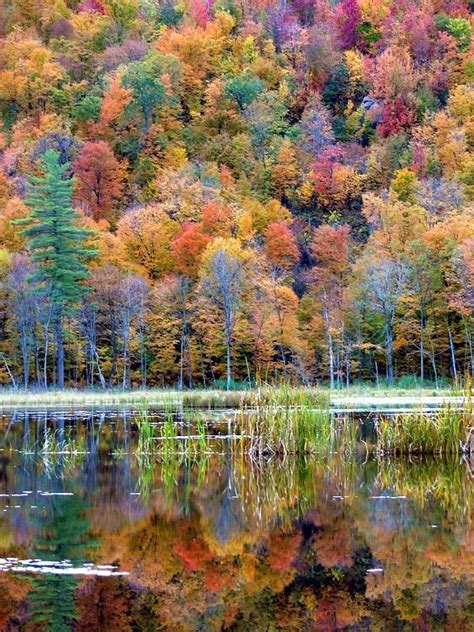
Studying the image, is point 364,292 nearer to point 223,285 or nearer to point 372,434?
point 223,285

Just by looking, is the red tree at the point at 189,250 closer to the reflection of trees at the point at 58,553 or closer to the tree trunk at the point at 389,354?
the tree trunk at the point at 389,354

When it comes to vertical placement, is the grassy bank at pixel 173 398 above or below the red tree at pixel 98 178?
below

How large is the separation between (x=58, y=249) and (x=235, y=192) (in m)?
37.0

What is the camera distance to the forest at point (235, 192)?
252ft

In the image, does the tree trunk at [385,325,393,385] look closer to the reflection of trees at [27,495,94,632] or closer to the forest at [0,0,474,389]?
the forest at [0,0,474,389]

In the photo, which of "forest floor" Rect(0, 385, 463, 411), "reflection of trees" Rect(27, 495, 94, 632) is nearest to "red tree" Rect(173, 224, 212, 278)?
"forest floor" Rect(0, 385, 463, 411)

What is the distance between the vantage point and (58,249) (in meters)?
76.0

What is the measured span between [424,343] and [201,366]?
1513 centimetres

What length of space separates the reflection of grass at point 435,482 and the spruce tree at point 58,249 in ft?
168

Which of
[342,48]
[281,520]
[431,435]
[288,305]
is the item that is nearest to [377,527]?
[281,520]

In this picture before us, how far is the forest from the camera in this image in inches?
3022

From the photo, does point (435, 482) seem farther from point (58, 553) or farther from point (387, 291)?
point (387, 291)

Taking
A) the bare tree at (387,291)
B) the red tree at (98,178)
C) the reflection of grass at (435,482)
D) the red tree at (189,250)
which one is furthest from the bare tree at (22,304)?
the reflection of grass at (435,482)

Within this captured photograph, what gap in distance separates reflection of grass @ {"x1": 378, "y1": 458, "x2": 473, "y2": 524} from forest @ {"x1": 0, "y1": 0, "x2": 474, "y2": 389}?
134ft
